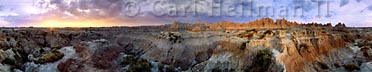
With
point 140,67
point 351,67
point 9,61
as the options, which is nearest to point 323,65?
point 351,67

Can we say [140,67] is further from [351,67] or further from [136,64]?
[351,67]

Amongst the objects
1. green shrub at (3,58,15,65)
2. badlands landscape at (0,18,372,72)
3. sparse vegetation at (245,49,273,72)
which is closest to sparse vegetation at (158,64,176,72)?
badlands landscape at (0,18,372,72)

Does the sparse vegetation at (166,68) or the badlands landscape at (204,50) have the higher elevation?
the badlands landscape at (204,50)

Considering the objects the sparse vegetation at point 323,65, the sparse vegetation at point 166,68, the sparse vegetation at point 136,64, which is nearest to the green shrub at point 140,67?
the sparse vegetation at point 136,64

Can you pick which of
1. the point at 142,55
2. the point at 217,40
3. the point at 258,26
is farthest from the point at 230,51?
the point at 142,55

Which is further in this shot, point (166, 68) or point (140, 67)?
point (166, 68)

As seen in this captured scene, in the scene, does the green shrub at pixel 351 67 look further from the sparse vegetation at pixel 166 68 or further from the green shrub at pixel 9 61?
the green shrub at pixel 9 61

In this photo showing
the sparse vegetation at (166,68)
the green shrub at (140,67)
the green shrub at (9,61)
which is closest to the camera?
the green shrub at (9,61)

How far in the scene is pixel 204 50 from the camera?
42250 mm

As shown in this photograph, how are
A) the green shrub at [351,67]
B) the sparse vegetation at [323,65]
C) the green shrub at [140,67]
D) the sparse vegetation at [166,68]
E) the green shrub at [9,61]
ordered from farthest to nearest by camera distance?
the green shrub at [140,67] < the sparse vegetation at [166,68] < the green shrub at [9,61] < the green shrub at [351,67] < the sparse vegetation at [323,65]

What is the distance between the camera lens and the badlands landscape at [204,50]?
36.9 m

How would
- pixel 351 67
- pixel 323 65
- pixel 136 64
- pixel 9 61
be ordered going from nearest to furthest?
pixel 323 65 → pixel 351 67 → pixel 9 61 → pixel 136 64

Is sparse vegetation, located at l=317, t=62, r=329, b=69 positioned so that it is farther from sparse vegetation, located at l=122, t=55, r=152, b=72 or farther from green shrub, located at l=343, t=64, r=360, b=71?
sparse vegetation, located at l=122, t=55, r=152, b=72

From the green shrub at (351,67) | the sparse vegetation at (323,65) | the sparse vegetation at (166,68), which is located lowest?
the sparse vegetation at (166,68)
